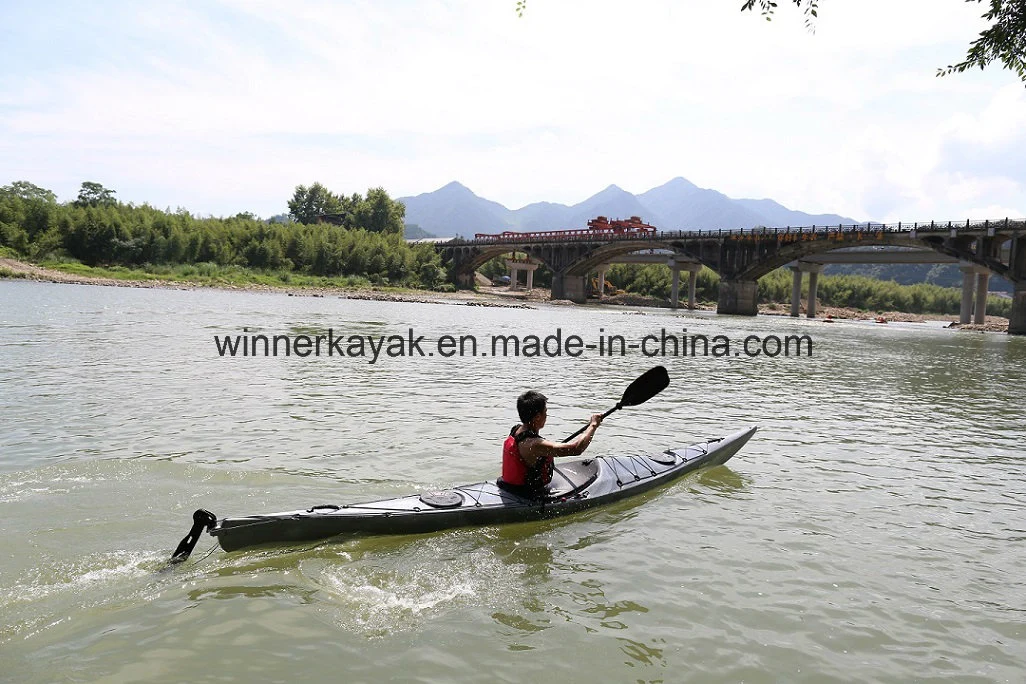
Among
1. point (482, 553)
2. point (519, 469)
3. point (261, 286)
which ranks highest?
point (261, 286)

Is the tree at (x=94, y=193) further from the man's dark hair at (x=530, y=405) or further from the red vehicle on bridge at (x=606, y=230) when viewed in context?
the man's dark hair at (x=530, y=405)

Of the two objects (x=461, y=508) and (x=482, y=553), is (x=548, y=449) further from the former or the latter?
(x=482, y=553)

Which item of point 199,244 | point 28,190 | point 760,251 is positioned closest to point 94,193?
point 28,190

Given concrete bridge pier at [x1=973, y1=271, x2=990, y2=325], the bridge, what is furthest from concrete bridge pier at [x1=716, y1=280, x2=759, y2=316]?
concrete bridge pier at [x1=973, y1=271, x2=990, y2=325]

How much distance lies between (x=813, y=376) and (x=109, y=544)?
20837 millimetres

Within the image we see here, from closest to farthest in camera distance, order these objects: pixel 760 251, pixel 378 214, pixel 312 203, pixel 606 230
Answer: pixel 760 251 < pixel 606 230 < pixel 378 214 < pixel 312 203

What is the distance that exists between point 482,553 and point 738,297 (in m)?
71.0

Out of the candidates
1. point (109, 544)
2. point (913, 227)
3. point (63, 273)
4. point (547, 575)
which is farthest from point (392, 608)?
point (63, 273)

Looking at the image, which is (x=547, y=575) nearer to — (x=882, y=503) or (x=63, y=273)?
(x=882, y=503)

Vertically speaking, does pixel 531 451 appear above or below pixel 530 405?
below

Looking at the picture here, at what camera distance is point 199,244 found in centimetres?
7944

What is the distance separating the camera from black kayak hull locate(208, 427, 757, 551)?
627 cm

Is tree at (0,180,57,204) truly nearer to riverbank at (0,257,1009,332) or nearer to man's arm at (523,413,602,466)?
riverbank at (0,257,1009,332)

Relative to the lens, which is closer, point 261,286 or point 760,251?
point 760,251
